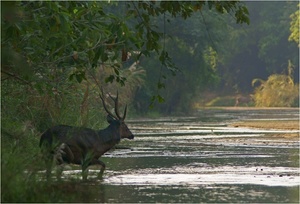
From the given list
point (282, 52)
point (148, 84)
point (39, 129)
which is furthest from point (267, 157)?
point (282, 52)

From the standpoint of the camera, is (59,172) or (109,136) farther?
(109,136)

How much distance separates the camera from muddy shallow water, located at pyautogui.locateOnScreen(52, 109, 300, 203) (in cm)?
1400

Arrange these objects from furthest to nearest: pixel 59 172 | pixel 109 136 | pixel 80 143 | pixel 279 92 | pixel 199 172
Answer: pixel 279 92 → pixel 199 172 → pixel 109 136 → pixel 80 143 → pixel 59 172

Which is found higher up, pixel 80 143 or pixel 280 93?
pixel 80 143

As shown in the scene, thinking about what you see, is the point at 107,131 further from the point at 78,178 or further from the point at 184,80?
the point at 184,80

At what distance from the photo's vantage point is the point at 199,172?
17938 millimetres

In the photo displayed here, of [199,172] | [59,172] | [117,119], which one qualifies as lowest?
[199,172]

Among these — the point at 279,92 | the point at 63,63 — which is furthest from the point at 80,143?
the point at 279,92

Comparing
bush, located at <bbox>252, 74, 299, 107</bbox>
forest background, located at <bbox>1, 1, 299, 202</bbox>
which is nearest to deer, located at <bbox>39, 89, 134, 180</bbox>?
forest background, located at <bbox>1, 1, 299, 202</bbox>

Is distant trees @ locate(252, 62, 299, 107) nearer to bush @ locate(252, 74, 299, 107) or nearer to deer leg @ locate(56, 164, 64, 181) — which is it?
bush @ locate(252, 74, 299, 107)

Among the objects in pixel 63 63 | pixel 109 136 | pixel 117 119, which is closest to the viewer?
pixel 109 136

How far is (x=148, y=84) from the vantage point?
59219 mm

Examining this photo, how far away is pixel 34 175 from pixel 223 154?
10.3 m

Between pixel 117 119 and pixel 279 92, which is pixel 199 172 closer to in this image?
pixel 117 119
